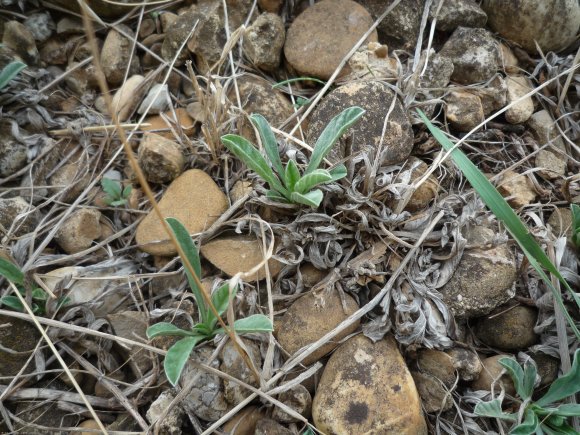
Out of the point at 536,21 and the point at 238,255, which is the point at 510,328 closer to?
the point at 238,255

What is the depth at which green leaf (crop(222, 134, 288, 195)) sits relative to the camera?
1279mm

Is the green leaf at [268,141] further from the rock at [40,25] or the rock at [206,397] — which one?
the rock at [40,25]

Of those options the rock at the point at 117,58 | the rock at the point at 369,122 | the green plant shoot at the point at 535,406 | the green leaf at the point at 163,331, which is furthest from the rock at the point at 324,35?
the green plant shoot at the point at 535,406

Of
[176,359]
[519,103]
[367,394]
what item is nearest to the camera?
[176,359]

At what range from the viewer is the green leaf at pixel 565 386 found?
116 cm

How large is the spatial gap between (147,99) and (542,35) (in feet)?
4.76

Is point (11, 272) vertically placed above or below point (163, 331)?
below

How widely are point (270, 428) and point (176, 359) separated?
31 cm

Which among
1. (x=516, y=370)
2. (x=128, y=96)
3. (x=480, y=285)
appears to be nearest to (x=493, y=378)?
(x=516, y=370)

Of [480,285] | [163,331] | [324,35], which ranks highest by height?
[324,35]

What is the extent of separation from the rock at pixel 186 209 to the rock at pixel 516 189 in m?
0.89

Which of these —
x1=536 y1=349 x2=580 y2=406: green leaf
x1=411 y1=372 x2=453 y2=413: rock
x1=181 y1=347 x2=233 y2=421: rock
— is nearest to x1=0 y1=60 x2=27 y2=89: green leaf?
x1=181 y1=347 x2=233 y2=421: rock

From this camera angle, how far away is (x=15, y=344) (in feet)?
4.42

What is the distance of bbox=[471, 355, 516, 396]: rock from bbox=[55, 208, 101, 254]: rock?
4.07ft
